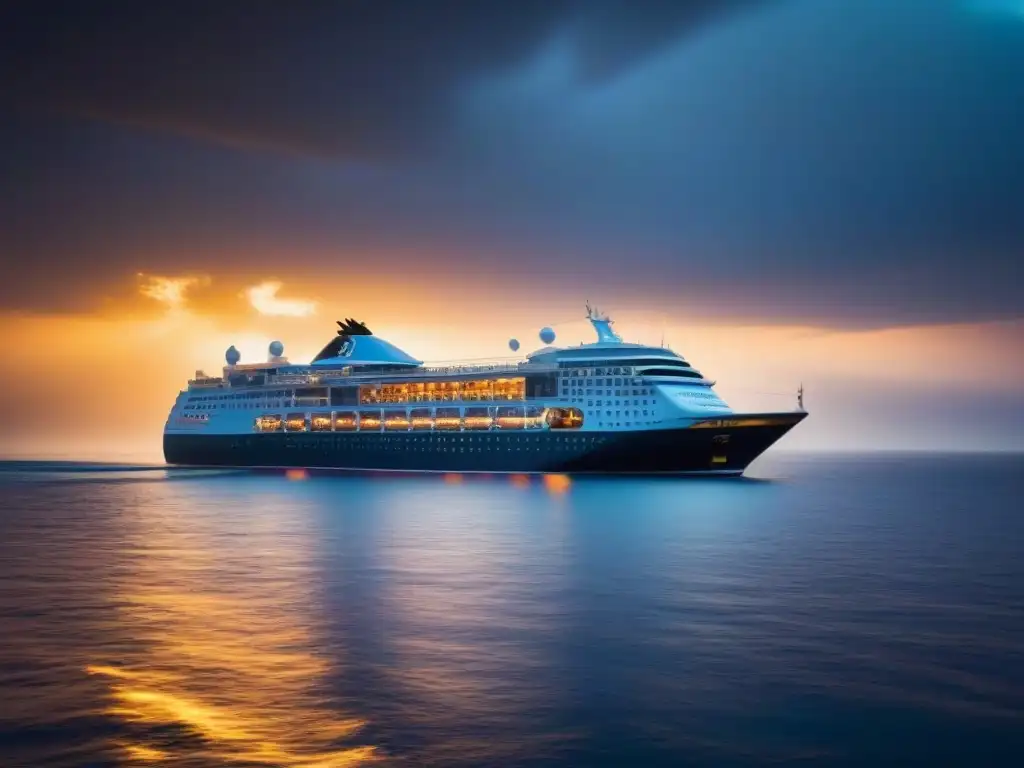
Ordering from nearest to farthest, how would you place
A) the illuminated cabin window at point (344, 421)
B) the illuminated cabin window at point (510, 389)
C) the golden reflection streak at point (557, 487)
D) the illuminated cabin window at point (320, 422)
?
the golden reflection streak at point (557, 487) < the illuminated cabin window at point (510, 389) < the illuminated cabin window at point (344, 421) < the illuminated cabin window at point (320, 422)

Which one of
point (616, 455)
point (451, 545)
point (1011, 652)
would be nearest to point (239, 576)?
point (451, 545)

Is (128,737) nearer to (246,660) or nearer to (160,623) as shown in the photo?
(246,660)

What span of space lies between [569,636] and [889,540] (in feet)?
99.9

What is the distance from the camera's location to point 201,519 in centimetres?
6050

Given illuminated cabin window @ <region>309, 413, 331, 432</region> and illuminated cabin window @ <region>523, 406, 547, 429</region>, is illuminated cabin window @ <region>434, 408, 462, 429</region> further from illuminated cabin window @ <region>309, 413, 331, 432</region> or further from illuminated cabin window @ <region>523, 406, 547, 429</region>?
illuminated cabin window @ <region>309, 413, 331, 432</region>

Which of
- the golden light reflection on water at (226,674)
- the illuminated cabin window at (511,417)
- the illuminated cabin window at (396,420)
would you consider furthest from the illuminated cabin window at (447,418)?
the golden light reflection on water at (226,674)

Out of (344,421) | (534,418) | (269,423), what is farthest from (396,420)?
(269,423)

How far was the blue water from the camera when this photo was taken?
16047 millimetres

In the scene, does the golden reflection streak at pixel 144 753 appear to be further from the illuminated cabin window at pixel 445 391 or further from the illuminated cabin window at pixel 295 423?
the illuminated cabin window at pixel 295 423

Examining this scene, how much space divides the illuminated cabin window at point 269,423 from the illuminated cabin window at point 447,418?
1004 inches

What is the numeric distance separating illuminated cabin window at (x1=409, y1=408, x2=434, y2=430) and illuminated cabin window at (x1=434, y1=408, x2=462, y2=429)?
38.9 inches

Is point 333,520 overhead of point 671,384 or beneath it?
beneath

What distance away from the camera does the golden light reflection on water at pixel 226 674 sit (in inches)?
615

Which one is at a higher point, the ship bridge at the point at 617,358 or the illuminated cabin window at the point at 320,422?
the ship bridge at the point at 617,358
